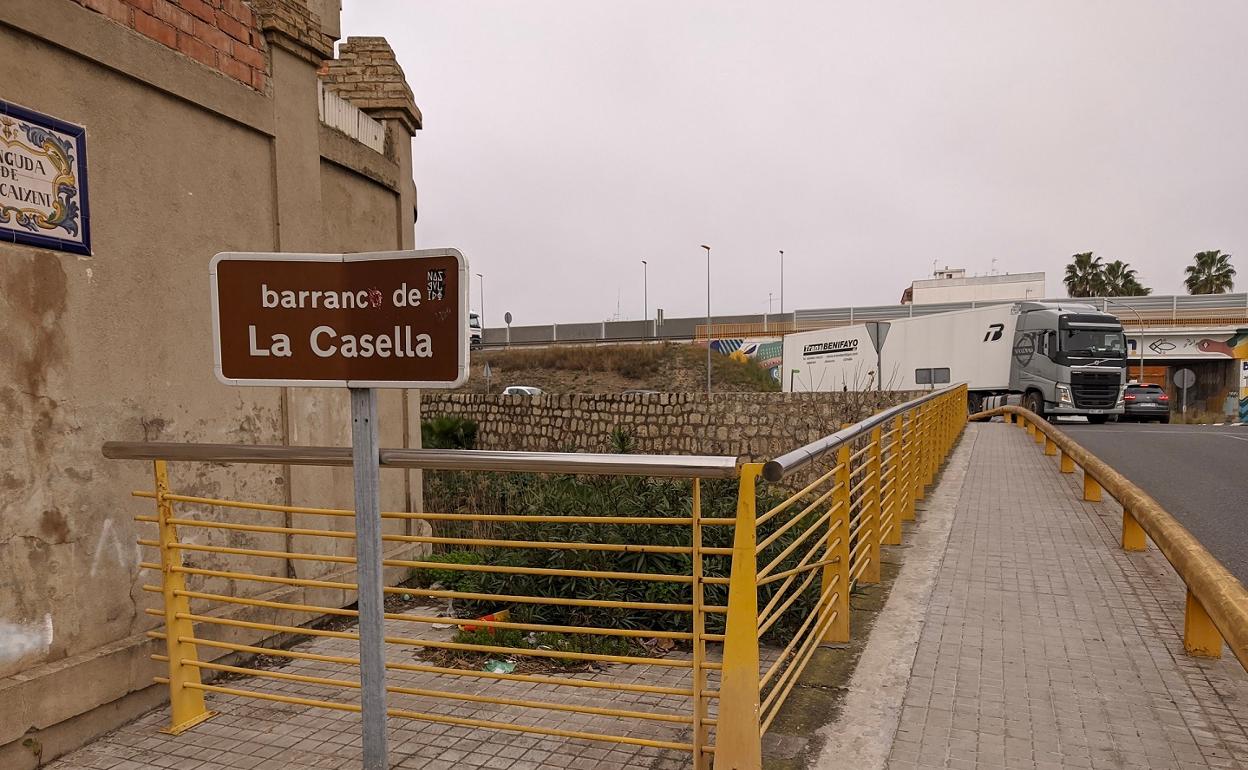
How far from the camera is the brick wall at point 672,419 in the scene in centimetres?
1805

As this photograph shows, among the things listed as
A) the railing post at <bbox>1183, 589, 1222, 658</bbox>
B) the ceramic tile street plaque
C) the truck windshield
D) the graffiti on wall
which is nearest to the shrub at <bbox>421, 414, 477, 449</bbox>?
the truck windshield

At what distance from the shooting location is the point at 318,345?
2.56 meters

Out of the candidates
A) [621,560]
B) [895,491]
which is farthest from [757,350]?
[621,560]

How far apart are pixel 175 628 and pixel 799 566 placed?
2843 millimetres

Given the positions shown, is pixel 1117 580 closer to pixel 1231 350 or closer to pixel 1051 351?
pixel 1051 351

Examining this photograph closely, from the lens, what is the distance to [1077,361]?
22.9 metres

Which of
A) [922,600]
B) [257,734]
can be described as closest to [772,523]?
[922,600]

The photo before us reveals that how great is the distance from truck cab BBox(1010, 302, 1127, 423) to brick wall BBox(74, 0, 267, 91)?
76.1 ft

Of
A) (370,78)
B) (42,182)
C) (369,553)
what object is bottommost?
(369,553)

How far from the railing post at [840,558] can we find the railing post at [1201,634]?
5.42 feet

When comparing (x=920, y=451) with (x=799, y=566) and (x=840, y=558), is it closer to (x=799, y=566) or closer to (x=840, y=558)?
(x=840, y=558)

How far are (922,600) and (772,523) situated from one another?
1.95m

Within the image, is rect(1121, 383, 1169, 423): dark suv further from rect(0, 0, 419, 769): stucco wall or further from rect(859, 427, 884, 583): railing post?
rect(0, 0, 419, 769): stucco wall

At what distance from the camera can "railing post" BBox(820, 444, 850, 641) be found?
13.6ft
